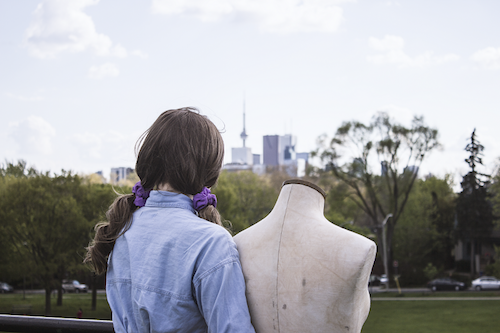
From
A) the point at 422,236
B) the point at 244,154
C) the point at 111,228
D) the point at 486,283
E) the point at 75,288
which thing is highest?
the point at 244,154

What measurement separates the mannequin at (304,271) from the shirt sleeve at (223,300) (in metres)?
0.08

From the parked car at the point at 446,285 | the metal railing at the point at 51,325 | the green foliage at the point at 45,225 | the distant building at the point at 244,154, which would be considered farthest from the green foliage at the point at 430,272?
the distant building at the point at 244,154

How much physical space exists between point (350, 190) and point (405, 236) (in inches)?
392

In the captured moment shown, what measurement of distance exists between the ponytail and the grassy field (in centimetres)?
2428

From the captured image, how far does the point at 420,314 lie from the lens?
28.0 meters

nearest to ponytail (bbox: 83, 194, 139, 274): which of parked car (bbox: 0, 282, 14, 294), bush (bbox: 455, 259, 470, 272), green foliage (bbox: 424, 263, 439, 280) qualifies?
green foliage (bbox: 424, 263, 439, 280)

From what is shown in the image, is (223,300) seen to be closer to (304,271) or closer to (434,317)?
(304,271)

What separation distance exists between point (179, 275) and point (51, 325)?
3.62 feet

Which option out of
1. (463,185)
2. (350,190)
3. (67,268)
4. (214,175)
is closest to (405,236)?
(463,185)

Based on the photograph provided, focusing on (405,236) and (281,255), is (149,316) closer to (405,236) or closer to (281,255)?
(281,255)

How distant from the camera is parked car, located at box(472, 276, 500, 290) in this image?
3762 centimetres

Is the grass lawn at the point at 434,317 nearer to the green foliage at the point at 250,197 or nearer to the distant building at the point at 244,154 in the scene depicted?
the green foliage at the point at 250,197

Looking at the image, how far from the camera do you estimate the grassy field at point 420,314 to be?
24547 mm

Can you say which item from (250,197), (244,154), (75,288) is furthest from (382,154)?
(244,154)
